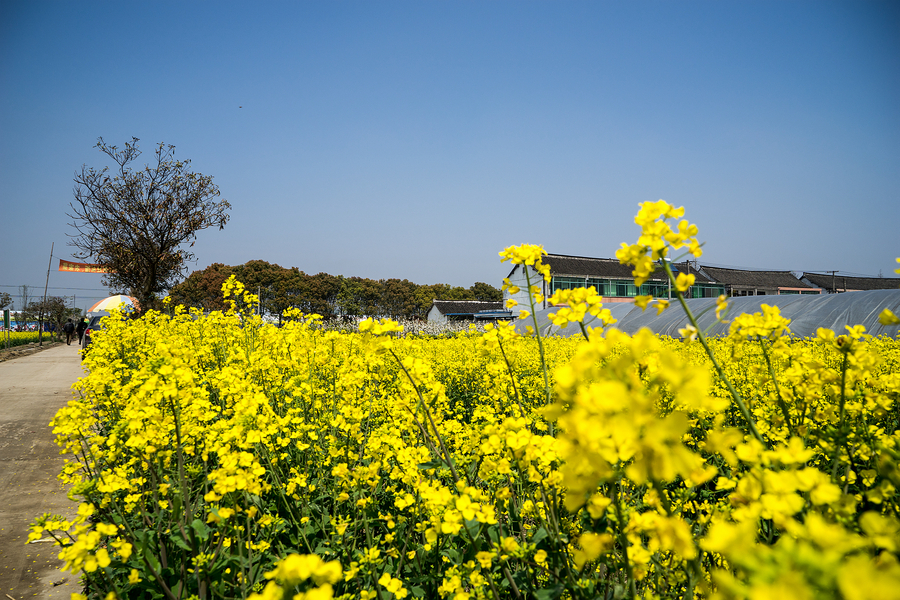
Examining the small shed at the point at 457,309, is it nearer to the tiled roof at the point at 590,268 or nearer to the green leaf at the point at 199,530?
the tiled roof at the point at 590,268

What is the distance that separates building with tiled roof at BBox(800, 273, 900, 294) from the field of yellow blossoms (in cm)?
5363

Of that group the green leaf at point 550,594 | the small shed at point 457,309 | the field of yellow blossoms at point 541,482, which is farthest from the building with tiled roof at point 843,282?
the green leaf at point 550,594

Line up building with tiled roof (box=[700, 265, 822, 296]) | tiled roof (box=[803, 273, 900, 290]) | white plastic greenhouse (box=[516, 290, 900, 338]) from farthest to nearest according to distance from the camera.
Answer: tiled roof (box=[803, 273, 900, 290])
building with tiled roof (box=[700, 265, 822, 296])
white plastic greenhouse (box=[516, 290, 900, 338])

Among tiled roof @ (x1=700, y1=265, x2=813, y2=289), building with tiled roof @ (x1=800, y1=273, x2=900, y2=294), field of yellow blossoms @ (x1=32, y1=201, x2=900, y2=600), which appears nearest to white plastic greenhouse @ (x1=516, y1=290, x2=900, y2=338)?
field of yellow blossoms @ (x1=32, y1=201, x2=900, y2=600)

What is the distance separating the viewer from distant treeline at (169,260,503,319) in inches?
1752

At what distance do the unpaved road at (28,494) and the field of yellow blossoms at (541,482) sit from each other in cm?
33

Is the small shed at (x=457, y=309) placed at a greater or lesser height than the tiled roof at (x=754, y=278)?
lesser

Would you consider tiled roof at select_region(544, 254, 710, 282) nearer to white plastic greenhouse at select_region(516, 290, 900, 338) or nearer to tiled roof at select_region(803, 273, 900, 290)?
tiled roof at select_region(803, 273, 900, 290)

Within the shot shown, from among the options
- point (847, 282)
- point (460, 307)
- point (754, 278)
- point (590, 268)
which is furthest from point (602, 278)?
point (847, 282)

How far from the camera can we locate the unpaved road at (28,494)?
2.65 m

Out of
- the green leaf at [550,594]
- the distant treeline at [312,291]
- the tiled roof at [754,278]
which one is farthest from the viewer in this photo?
the distant treeline at [312,291]

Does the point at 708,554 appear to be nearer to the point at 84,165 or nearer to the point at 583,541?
the point at 583,541

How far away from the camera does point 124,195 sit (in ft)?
36.4

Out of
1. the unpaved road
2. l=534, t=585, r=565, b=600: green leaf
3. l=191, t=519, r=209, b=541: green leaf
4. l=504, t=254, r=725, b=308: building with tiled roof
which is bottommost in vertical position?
the unpaved road
